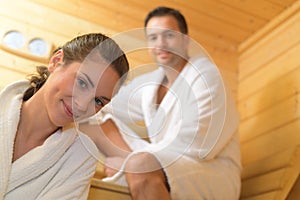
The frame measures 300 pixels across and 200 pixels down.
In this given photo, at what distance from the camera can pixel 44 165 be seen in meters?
1.05

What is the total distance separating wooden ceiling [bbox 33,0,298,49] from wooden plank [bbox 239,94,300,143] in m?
0.43

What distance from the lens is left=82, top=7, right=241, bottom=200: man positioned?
4.11ft

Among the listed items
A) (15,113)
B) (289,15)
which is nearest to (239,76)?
(289,15)

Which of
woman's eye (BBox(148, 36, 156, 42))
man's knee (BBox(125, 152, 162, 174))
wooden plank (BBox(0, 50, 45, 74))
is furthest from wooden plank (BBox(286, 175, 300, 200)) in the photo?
wooden plank (BBox(0, 50, 45, 74))

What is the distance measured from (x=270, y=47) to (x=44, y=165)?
128 cm

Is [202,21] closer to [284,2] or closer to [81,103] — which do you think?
[284,2]

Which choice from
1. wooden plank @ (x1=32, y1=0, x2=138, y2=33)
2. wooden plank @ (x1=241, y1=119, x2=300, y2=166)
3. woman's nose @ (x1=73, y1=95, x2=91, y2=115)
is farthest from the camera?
wooden plank @ (x1=32, y1=0, x2=138, y2=33)

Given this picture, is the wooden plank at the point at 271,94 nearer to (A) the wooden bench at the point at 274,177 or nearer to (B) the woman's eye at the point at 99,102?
(A) the wooden bench at the point at 274,177

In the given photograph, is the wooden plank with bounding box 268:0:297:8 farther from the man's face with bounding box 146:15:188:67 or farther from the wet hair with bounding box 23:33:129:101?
the wet hair with bounding box 23:33:129:101

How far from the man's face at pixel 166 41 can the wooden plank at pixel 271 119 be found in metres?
0.48

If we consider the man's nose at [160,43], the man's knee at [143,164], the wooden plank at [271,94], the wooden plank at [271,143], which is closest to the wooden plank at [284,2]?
the wooden plank at [271,94]

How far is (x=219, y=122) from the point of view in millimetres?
1411

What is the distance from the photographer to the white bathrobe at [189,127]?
1.29 metres

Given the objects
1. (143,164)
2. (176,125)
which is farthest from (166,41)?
(143,164)
